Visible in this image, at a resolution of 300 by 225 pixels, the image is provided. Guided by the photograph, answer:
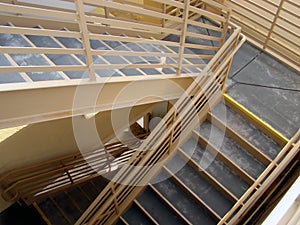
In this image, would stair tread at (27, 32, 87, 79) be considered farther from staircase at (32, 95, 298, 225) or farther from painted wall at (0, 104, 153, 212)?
staircase at (32, 95, 298, 225)

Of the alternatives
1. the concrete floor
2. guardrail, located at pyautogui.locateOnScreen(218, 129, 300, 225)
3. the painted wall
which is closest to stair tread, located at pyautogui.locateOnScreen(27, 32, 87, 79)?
the painted wall

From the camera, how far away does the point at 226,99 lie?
3.33 metres

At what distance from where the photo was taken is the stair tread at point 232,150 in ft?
9.84

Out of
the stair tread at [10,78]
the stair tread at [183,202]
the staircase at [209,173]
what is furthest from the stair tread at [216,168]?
the stair tread at [10,78]

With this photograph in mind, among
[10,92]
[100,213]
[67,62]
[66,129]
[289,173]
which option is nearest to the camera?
[10,92]

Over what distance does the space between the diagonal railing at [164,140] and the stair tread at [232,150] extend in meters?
0.15

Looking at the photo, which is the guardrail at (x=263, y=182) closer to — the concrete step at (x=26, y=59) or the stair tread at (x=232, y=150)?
the stair tread at (x=232, y=150)

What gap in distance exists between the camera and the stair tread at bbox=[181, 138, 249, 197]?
2.97m

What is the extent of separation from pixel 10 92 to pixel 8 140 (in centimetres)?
153

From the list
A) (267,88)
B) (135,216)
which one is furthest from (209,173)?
(267,88)

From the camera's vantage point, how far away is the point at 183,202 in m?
3.11

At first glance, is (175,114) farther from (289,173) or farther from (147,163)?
(289,173)

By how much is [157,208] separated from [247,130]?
4.22ft

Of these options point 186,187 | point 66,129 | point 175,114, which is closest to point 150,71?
point 175,114
